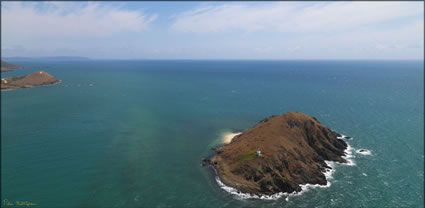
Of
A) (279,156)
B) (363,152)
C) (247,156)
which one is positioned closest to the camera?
(279,156)

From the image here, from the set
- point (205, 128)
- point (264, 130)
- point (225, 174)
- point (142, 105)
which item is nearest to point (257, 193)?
point (225, 174)

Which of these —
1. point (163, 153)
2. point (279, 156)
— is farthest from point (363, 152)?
point (163, 153)

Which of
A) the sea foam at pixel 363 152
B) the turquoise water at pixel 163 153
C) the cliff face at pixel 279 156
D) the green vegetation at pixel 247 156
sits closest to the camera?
the turquoise water at pixel 163 153

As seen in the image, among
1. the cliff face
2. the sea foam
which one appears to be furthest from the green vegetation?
the sea foam

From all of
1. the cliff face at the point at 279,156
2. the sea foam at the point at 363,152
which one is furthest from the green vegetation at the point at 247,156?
the sea foam at the point at 363,152

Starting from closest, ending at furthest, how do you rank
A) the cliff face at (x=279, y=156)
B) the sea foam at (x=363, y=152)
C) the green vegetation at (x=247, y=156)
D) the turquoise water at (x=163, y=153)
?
the turquoise water at (x=163, y=153) → the cliff face at (x=279, y=156) → the green vegetation at (x=247, y=156) → the sea foam at (x=363, y=152)

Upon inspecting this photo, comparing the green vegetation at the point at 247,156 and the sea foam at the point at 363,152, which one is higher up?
the green vegetation at the point at 247,156

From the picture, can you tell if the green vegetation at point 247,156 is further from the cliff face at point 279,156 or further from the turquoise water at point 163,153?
the turquoise water at point 163,153

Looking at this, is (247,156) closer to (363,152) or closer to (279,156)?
(279,156)

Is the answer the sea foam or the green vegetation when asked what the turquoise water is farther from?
the green vegetation

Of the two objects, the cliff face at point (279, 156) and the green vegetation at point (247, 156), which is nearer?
the cliff face at point (279, 156)
